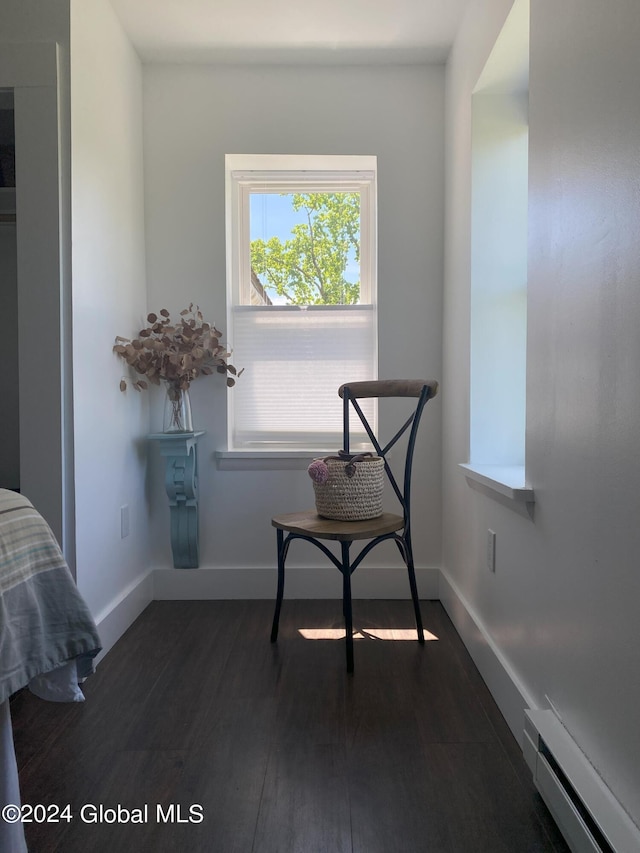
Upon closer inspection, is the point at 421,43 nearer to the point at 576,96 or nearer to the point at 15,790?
the point at 576,96

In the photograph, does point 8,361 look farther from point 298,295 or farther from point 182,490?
point 298,295

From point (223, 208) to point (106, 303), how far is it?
792 millimetres

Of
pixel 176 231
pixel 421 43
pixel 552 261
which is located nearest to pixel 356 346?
pixel 176 231

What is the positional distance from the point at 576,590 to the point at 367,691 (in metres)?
0.84

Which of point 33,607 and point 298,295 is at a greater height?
point 298,295

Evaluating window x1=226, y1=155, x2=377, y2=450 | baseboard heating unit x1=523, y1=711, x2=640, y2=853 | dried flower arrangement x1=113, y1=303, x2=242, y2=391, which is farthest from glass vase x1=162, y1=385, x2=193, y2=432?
baseboard heating unit x1=523, y1=711, x2=640, y2=853

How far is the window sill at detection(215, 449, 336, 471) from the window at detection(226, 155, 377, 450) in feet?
0.42

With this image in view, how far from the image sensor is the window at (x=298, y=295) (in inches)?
108

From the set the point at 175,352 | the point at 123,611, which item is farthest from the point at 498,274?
the point at 123,611

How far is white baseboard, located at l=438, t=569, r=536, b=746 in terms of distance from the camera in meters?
1.49

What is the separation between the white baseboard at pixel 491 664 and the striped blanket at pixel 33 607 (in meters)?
1.07

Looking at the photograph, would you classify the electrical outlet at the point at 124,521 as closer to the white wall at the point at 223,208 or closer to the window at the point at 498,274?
the white wall at the point at 223,208

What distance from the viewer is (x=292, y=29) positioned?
2.33 m

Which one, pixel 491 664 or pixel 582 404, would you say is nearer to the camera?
pixel 582 404
